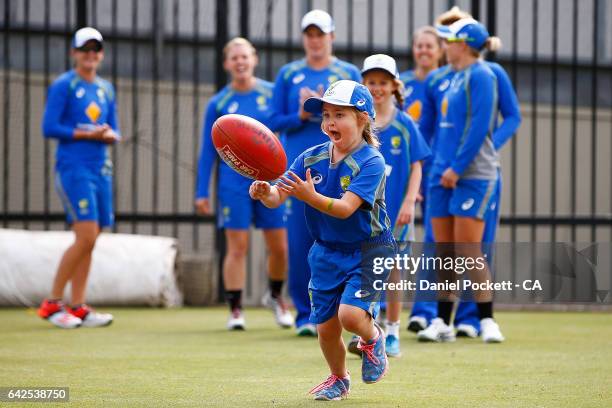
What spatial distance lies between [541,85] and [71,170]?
7.34 meters

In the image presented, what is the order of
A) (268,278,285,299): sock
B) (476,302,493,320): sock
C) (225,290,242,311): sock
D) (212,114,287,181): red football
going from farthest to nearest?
(268,278,285,299): sock
(225,290,242,311): sock
(476,302,493,320): sock
(212,114,287,181): red football

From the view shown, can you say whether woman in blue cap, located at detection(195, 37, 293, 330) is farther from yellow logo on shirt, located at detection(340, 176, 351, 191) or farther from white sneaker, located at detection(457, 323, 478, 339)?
yellow logo on shirt, located at detection(340, 176, 351, 191)

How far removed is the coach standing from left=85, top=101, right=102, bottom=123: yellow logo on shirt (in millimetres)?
1584

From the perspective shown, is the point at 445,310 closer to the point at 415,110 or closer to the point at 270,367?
the point at 415,110

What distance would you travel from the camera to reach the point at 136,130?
11.6 m

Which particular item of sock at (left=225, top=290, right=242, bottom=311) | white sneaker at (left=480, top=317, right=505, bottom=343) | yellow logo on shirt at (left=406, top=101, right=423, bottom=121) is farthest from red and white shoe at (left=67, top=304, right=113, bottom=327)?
white sneaker at (left=480, top=317, right=505, bottom=343)

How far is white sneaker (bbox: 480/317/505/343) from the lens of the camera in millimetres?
7465

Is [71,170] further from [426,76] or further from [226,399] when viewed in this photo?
[226,399]

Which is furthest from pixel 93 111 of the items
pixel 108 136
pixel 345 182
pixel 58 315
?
pixel 345 182

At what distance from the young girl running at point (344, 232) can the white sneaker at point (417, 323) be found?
128 inches

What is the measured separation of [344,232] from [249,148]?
0.56 metres

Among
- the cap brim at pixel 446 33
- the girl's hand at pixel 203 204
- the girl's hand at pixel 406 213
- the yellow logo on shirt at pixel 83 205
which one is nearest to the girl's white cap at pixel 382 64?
the girl's hand at pixel 406 213

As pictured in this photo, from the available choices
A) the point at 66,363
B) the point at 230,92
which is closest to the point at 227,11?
the point at 230,92

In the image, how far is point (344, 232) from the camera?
486 cm
